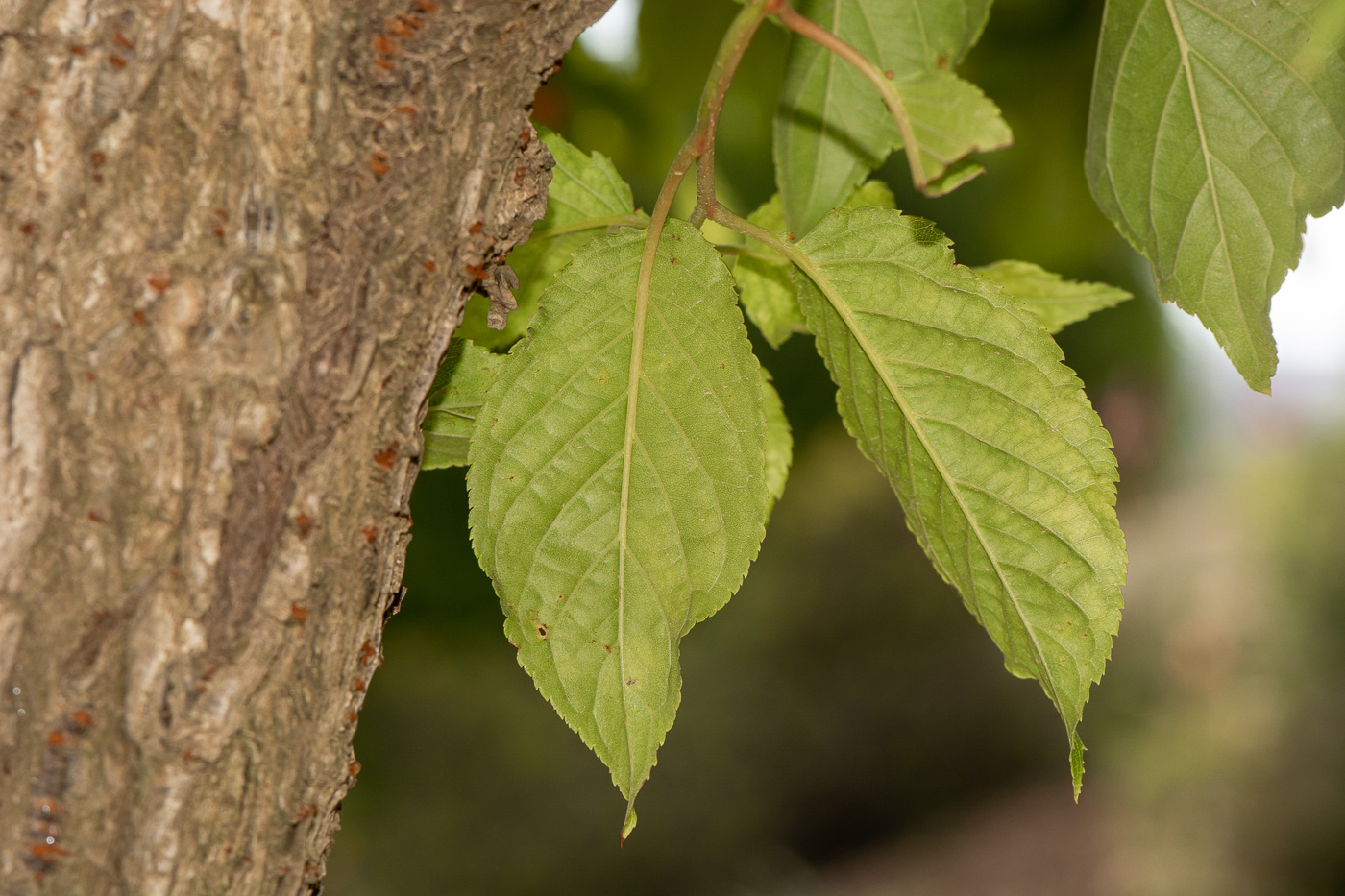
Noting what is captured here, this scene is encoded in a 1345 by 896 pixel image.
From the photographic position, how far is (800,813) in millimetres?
7949

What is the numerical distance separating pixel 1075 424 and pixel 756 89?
34.3 inches

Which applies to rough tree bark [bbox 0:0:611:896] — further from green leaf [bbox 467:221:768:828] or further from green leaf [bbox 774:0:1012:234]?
green leaf [bbox 774:0:1012:234]

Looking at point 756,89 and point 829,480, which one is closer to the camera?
point 756,89

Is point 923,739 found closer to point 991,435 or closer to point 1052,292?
point 1052,292

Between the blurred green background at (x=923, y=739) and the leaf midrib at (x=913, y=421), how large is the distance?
474 cm

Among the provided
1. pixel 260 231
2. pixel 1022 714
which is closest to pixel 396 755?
pixel 1022 714

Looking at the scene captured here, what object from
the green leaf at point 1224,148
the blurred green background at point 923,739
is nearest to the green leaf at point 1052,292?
the green leaf at point 1224,148

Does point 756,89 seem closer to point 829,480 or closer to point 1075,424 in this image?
point 1075,424

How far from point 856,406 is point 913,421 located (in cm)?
6

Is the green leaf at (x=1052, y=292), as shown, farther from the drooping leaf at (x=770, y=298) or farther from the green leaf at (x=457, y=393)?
the green leaf at (x=457, y=393)

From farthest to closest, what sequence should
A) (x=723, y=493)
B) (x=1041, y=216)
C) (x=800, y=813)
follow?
(x=800, y=813)
(x=1041, y=216)
(x=723, y=493)

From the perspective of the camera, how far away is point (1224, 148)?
0.71 meters

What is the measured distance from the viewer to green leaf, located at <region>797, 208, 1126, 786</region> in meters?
0.64

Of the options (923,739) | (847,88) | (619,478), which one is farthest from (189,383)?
(923,739)
